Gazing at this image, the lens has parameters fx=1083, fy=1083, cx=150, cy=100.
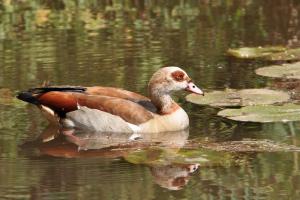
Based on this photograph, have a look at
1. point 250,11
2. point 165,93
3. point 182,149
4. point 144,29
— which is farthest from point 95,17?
point 182,149

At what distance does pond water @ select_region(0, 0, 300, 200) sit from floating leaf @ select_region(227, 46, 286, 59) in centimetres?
16

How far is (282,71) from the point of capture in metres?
13.4

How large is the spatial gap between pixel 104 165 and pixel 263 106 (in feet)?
7.77

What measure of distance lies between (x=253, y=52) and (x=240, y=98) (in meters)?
2.52

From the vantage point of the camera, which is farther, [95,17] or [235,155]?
[95,17]

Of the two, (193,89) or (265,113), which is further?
(193,89)

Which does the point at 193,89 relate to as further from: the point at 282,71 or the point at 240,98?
the point at 282,71

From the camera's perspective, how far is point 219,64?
14281 mm

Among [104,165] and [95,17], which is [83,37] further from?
[104,165]

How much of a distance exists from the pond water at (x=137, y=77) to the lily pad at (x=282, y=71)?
0.11 m

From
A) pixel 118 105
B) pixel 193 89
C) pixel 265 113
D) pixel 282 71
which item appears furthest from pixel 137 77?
pixel 265 113

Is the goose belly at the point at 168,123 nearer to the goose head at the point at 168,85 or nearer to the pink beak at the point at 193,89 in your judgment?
the goose head at the point at 168,85

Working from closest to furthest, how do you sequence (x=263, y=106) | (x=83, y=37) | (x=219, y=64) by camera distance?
(x=263, y=106) < (x=219, y=64) < (x=83, y=37)

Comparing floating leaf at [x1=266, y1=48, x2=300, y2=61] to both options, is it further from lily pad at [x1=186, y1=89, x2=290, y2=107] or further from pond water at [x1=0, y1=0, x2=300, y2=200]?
lily pad at [x1=186, y1=89, x2=290, y2=107]
